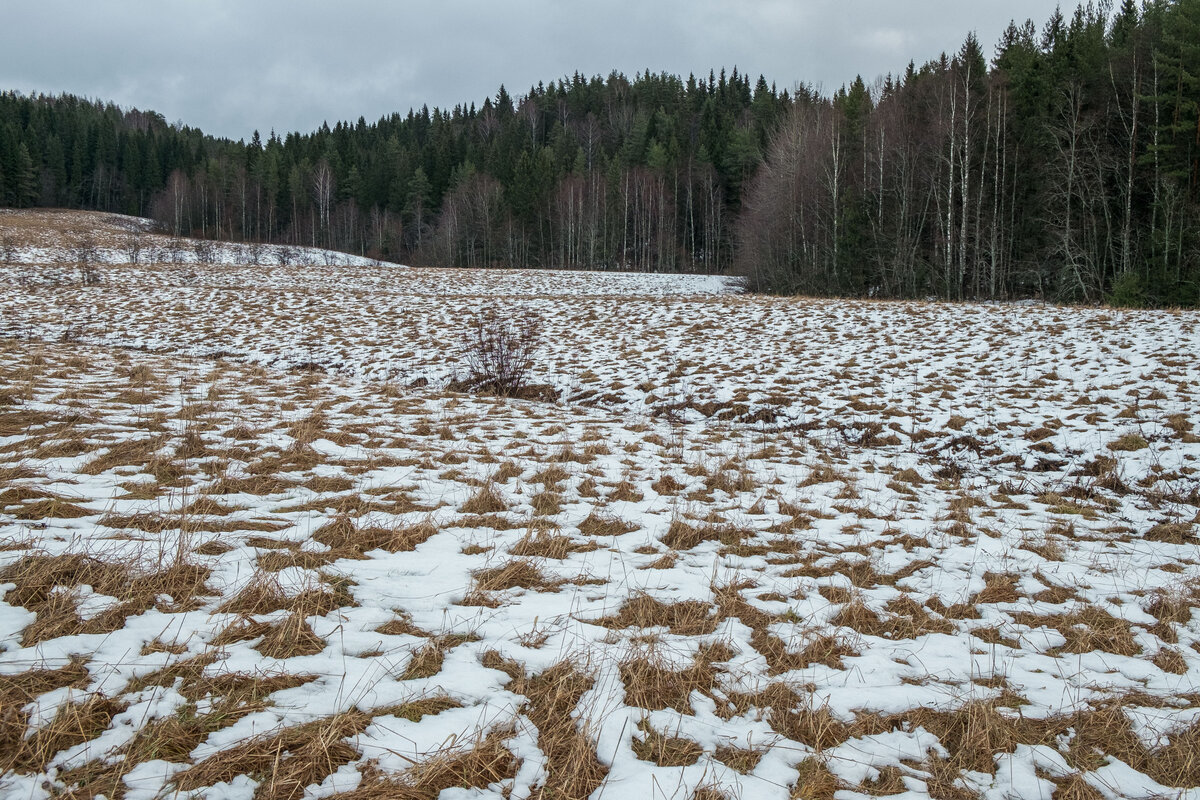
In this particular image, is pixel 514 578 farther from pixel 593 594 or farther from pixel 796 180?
pixel 796 180

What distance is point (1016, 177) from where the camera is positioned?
87.7 ft

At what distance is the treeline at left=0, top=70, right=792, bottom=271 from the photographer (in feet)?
172

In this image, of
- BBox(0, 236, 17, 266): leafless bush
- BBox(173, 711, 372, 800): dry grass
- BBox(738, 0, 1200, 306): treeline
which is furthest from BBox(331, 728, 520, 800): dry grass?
BBox(0, 236, 17, 266): leafless bush

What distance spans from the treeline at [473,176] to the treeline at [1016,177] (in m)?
17.7

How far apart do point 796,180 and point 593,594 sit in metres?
33.7

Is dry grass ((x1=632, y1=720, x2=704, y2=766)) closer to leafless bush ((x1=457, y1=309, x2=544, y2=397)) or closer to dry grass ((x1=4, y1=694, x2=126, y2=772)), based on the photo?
dry grass ((x1=4, y1=694, x2=126, y2=772))

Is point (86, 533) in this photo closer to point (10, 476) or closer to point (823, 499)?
point (10, 476)

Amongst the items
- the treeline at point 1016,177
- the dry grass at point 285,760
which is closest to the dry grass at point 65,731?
the dry grass at point 285,760

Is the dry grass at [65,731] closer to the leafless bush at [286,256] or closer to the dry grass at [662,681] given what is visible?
the dry grass at [662,681]

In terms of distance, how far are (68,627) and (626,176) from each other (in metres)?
53.1

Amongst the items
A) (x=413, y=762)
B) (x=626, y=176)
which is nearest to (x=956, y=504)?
(x=413, y=762)

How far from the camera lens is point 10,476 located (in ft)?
13.9

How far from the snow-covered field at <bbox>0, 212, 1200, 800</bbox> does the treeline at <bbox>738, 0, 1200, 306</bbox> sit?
19.1 meters

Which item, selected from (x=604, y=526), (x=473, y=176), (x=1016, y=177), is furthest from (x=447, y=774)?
Answer: (x=473, y=176)
